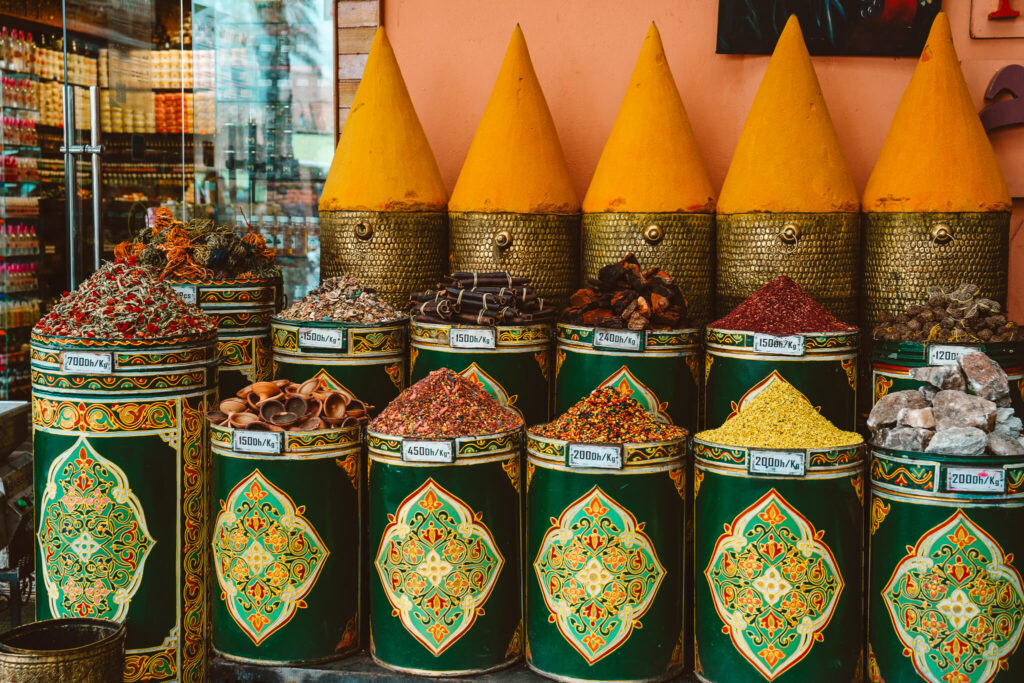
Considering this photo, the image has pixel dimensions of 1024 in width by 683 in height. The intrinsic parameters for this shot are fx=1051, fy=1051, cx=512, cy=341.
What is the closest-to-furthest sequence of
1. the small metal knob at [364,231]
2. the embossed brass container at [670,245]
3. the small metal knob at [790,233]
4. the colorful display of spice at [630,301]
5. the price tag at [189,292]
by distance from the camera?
the colorful display of spice at [630,301] < the price tag at [189,292] < the small metal knob at [790,233] < the embossed brass container at [670,245] < the small metal knob at [364,231]

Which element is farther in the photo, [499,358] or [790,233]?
[790,233]

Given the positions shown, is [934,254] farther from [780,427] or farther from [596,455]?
[596,455]

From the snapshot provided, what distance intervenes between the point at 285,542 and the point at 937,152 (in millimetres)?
2137

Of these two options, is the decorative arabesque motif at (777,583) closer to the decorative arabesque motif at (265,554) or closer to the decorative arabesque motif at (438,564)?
the decorative arabesque motif at (438,564)

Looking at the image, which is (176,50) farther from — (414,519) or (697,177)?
(414,519)

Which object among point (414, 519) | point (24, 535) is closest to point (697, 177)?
point (414, 519)

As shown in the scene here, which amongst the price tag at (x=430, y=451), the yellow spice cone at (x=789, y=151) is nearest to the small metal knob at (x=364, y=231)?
the yellow spice cone at (x=789, y=151)

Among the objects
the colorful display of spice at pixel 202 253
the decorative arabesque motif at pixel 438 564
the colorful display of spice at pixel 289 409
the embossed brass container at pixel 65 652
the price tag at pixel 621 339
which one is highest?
the colorful display of spice at pixel 202 253

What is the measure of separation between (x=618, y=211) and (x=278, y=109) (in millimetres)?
1751

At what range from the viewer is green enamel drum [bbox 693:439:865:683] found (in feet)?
7.11

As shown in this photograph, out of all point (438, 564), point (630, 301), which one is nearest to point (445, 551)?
point (438, 564)

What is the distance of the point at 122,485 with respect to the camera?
2.31 metres

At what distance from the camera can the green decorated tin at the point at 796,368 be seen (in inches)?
102

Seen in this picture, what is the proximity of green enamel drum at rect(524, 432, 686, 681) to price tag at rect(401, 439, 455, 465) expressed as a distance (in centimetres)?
19
